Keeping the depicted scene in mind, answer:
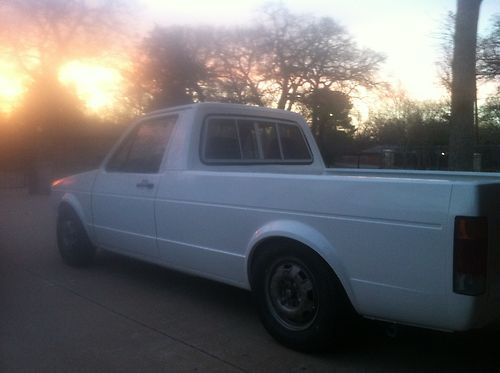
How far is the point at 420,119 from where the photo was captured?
1243 inches

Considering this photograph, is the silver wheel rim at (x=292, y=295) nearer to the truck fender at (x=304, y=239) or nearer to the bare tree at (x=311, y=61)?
the truck fender at (x=304, y=239)

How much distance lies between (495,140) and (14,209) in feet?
70.1

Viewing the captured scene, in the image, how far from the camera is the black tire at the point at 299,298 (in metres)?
3.46

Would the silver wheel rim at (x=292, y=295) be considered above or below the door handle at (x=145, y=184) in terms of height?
below

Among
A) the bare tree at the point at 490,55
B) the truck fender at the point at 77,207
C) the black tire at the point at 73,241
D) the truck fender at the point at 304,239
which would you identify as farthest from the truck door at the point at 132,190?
the bare tree at the point at 490,55

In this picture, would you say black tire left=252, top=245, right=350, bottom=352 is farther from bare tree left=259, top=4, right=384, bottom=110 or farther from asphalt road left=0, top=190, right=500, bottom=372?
bare tree left=259, top=4, right=384, bottom=110

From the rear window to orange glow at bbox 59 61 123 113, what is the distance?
2246cm

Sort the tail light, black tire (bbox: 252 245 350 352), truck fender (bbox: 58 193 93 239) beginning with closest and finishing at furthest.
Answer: the tail light < black tire (bbox: 252 245 350 352) < truck fender (bbox: 58 193 93 239)

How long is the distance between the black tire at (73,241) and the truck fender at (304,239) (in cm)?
295

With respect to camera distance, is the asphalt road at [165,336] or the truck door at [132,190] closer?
the asphalt road at [165,336]

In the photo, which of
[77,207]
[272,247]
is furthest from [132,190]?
[272,247]

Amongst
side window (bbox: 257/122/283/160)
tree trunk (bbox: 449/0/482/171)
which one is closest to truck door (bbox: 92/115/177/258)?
side window (bbox: 257/122/283/160)

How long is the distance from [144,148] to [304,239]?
8.26 feet

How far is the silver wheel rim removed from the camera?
3600mm
